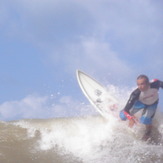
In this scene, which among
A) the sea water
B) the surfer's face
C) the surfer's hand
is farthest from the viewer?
the surfer's hand

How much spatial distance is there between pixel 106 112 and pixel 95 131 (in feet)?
3.19

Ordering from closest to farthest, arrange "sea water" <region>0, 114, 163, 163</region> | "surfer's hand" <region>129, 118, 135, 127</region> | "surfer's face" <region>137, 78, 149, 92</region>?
"sea water" <region>0, 114, 163, 163</region>, "surfer's face" <region>137, 78, 149, 92</region>, "surfer's hand" <region>129, 118, 135, 127</region>

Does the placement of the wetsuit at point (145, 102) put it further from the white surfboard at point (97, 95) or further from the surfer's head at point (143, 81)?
the white surfboard at point (97, 95)

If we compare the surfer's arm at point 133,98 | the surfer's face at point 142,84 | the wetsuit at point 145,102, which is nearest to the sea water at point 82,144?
the wetsuit at point 145,102

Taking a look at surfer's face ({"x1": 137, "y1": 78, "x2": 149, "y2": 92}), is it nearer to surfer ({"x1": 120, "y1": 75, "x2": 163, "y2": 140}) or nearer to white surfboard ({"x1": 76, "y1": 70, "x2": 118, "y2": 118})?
surfer ({"x1": 120, "y1": 75, "x2": 163, "y2": 140})

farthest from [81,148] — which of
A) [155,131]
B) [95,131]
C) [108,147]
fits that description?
[155,131]

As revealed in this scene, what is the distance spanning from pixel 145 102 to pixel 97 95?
2655mm

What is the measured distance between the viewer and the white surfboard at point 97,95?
8898 mm

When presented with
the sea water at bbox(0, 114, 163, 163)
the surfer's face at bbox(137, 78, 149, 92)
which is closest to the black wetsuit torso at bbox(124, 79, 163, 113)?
the surfer's face at bbox(137, 78, 149, 92)

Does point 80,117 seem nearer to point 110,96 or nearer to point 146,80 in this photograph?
point 110,96

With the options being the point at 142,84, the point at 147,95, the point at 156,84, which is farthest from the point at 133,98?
the point at 156,84

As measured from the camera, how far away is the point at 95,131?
7941 millimetres

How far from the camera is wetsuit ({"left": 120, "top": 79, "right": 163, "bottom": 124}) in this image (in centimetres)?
701

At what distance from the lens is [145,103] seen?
7.20m
